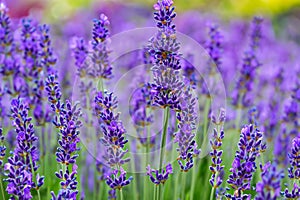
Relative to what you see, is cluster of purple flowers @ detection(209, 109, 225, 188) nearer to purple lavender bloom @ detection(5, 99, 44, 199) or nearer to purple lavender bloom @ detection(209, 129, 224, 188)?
purple lavender bloom @ detection(209, 129, 224, 188)

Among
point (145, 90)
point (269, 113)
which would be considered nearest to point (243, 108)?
point (269, 113)

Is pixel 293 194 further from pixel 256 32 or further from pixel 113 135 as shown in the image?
pixel 256 32

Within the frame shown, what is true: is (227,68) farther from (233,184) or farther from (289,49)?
(233,184)

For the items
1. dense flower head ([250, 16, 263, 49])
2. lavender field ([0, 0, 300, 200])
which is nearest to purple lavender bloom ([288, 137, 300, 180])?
lavender field ([0, 0, 300, 200])

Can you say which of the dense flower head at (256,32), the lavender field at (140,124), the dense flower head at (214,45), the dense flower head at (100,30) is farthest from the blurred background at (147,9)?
the dense flower head at (100,30)

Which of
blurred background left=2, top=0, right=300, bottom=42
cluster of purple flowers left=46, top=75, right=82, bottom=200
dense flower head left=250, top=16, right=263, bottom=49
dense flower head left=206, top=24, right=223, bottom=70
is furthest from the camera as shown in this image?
blurred background left=2, top=0, right=300, bottom=42

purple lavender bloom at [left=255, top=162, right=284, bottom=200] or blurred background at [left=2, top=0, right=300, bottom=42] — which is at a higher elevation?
blurred background at [left=2, top=0, right=300, bottom=42]

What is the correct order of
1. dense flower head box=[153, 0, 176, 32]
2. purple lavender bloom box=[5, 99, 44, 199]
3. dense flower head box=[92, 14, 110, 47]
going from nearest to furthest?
1. purple lavender bloom box=[5, 99, 44, 199]
2. dense flower head box=[153, 0, 176, 32]
3. dense flower head box=[92, 14, 110, 47]

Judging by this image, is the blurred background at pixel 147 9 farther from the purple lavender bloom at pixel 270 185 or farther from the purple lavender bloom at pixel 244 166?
the purple lavender bloom at pixel 270 185

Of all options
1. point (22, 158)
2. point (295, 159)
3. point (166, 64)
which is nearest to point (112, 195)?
point (22, 158)
